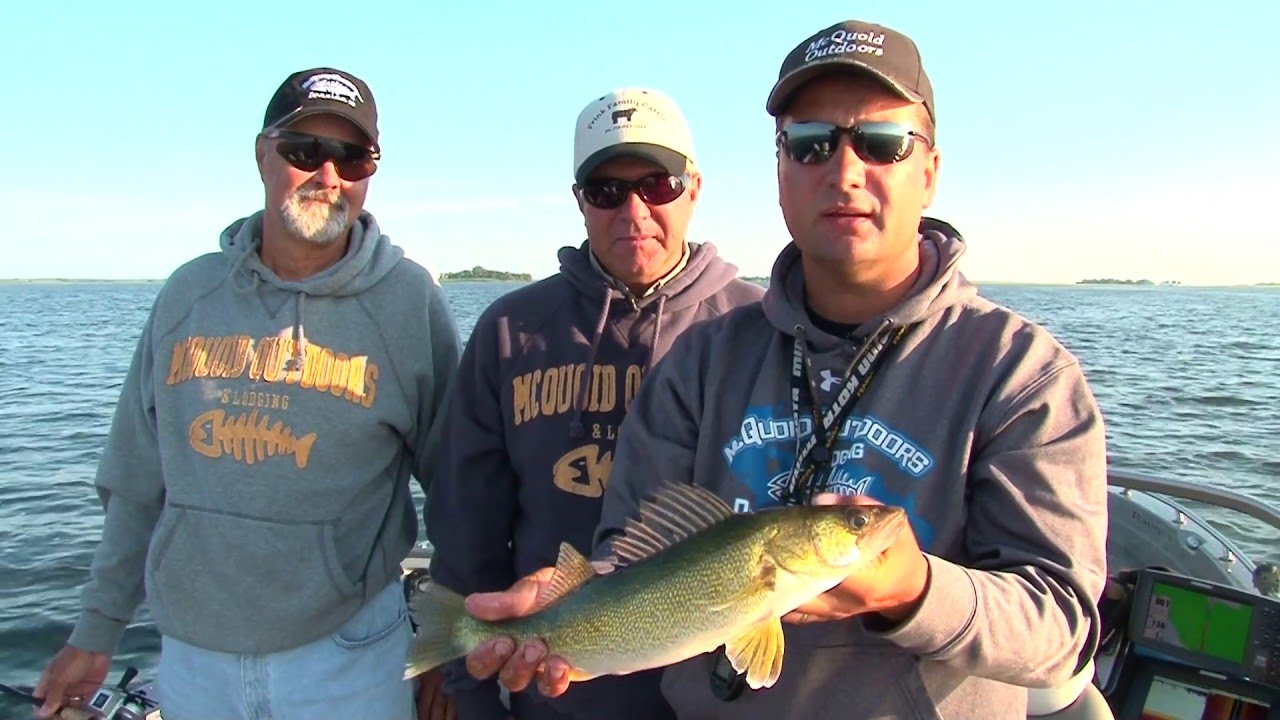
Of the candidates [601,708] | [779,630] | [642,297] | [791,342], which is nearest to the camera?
[779,630]

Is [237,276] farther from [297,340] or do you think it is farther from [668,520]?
[668,520]

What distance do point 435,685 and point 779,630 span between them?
7.64 feet

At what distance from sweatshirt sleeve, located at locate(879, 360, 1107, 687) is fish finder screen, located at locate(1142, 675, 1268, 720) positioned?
3.49 m

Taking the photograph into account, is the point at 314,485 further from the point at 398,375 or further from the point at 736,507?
the point at 736,507

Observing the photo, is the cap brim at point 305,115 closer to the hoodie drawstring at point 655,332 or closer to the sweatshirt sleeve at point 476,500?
the sweatshirt sleeve at point 476,500

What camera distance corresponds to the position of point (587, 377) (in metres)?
3.74

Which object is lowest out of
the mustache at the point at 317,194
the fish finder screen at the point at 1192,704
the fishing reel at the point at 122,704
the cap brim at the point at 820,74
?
the fish finder screen at the point at 1192,704

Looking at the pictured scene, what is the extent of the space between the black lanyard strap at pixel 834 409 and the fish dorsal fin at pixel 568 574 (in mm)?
704

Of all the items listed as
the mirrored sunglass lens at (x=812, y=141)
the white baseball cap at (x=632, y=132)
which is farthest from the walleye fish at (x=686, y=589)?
the white baseball cap at (x=632, y=132)

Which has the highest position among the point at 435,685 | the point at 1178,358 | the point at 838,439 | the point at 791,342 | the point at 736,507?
the point at 791,342

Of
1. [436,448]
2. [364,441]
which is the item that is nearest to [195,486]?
[364,441]

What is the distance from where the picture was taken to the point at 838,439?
2.69 metres

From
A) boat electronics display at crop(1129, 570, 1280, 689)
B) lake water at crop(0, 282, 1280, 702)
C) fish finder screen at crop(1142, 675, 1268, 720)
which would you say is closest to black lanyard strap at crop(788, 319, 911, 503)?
boat electronics display at crop(1129, 570, 1280, 689)

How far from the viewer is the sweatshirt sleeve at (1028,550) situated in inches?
86.7
